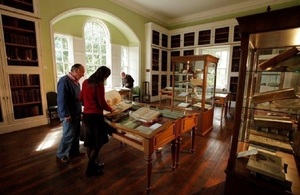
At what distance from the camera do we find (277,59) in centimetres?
149

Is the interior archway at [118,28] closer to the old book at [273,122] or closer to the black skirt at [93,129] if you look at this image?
the black skirt at [93,129]

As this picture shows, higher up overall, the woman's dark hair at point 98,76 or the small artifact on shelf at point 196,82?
the woman's dark hair at point 98,76

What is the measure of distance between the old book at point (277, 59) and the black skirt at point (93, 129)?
1890mm

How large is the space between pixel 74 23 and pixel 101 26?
1.09 m

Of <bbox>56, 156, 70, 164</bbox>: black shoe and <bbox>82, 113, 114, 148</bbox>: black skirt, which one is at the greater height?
<bbox>82, 113, 114, 148</bbox>: black skirt

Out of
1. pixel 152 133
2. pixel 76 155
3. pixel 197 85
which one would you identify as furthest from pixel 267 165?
pixel 76 155

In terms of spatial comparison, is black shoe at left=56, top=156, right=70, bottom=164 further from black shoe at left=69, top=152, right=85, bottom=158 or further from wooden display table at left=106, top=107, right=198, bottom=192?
wooden display table at left=106, top=107, right=198, bottom=192

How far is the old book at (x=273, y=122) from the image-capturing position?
1546mm

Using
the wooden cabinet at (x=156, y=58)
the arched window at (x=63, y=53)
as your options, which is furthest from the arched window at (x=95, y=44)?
the wooden cabinet at (x=156, y=58)

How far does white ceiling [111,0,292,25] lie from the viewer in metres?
5.82

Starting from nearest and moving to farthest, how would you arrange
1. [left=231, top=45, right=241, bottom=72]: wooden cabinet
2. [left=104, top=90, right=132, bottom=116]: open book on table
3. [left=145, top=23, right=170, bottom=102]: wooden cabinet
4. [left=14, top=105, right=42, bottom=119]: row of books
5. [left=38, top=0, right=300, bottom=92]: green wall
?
[left=104, top=90, right=132, bottom=116]: open book on table < [left=14, top=105, right=42, bottom=119]: row of books < [left=38, top=0, right=300, bottom=92]: green wall < [left=231, top=45, right=241, bottom=72]: wooden cabinet < [left=145, top=23, right=170, bottom=102]: wooden cabinet

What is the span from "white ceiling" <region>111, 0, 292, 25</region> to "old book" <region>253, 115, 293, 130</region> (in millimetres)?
5643

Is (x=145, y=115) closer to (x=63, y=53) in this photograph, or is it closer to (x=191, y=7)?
(x=63, y=53)

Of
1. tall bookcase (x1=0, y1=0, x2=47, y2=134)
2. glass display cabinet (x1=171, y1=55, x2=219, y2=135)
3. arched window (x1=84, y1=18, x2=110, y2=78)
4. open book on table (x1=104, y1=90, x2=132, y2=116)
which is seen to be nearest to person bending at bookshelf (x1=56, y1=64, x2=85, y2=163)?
open book on table (x1=104, y1=90, x2=132, y2=116)
